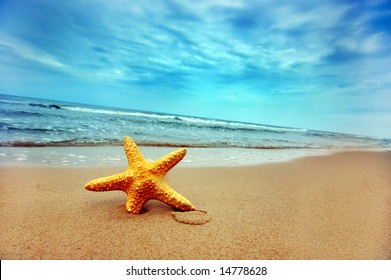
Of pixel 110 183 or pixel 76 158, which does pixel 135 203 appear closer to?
pixel 110 183

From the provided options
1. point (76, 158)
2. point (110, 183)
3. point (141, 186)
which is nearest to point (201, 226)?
point (141, 186)

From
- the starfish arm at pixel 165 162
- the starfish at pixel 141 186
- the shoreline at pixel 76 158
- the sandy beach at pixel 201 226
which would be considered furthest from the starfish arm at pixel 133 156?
the shoreline at pixel 76 158

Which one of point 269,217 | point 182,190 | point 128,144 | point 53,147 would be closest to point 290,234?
point 269,217

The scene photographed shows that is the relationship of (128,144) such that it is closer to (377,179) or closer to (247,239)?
(247,239)

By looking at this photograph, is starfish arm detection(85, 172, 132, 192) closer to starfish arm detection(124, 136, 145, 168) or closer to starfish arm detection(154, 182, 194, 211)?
starfish arm detection(124, 136, 145, 168)

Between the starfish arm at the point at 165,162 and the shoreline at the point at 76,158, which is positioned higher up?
the starfish arm at the point at 165,162

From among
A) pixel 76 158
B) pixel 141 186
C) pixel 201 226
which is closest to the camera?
pixel 201 226

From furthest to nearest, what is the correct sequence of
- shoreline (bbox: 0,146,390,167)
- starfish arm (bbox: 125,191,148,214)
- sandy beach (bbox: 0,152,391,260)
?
shoreline (bbox: 0,146,390,167), starfish arm (bbox: 125,191,148,214), sandy beach (bbox: 0,152,391,260)

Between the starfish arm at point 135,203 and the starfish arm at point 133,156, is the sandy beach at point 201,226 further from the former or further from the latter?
the starfish arm at point 133,156

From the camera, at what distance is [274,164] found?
171 inches

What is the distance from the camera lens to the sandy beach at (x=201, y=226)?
Result: 159 cm

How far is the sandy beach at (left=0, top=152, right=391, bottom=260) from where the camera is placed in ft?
5.21

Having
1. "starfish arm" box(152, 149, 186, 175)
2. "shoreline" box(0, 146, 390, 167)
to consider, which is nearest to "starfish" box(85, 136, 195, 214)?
"starfish arm" box(152, 149, 186, 175)

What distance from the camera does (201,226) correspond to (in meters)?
1.84
